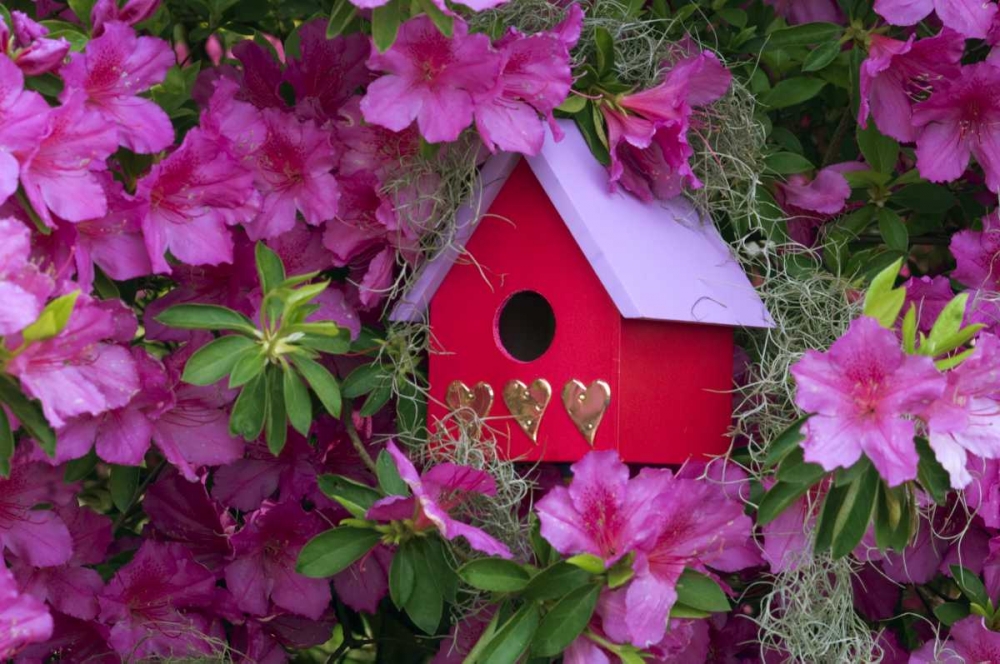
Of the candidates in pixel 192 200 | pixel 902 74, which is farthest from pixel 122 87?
pixel 902 74

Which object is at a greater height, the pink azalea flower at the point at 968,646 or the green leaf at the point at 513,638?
the green leaf at the point at 513,638

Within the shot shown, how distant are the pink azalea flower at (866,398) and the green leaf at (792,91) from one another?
60 cm

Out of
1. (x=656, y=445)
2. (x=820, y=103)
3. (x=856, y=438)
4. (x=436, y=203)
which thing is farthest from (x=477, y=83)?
(x=820, y=103)

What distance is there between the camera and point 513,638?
181cm

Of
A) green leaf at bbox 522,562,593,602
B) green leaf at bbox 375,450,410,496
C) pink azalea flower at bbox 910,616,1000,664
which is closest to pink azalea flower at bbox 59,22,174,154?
green leaf at bbox 375,450,410,496

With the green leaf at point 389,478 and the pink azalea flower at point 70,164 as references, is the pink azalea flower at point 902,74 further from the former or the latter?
the pink azalea flower at point 70,164

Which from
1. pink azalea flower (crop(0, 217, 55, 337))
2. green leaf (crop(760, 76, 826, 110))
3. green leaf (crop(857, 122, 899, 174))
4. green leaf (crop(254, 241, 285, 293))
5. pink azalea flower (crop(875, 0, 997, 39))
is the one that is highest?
pink azalea flower (crop(0, 217, 55, 337))

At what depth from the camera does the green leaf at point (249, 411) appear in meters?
1.83

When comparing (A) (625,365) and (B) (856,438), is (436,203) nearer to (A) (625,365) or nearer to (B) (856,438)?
(A) (625,365)

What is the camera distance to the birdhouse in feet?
6.30

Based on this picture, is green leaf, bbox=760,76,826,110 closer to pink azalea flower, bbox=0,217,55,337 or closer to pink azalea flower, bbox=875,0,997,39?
pink azalea flower, bbox=875,0,997,39

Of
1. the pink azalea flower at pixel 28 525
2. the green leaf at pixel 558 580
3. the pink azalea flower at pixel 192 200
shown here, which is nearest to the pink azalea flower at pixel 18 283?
the pink azalea flower at pixel 192 200

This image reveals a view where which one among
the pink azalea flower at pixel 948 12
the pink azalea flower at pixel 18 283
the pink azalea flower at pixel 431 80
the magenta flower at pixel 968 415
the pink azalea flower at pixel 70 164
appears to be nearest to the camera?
the pink azalea flower at pixel 18 283

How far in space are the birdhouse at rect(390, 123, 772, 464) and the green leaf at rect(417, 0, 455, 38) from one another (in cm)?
23
